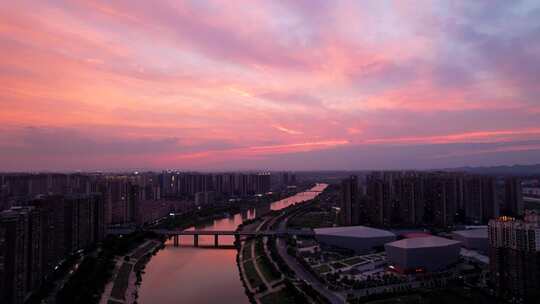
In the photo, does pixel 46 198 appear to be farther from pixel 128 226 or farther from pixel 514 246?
pixel 514 246

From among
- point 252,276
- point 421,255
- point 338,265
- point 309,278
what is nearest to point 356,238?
point 338,265

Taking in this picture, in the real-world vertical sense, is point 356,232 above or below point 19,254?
below

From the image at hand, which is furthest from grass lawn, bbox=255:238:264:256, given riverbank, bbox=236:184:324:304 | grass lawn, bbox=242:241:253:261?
grass lawn, bbox=242:241:253:261

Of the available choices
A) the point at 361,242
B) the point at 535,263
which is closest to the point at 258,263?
the point at 361,242

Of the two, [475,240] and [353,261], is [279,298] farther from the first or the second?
[475,240]

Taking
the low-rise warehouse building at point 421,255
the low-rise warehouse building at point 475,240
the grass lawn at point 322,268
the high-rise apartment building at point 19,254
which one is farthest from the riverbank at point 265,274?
the low-rise warehouse building at point 475,240
